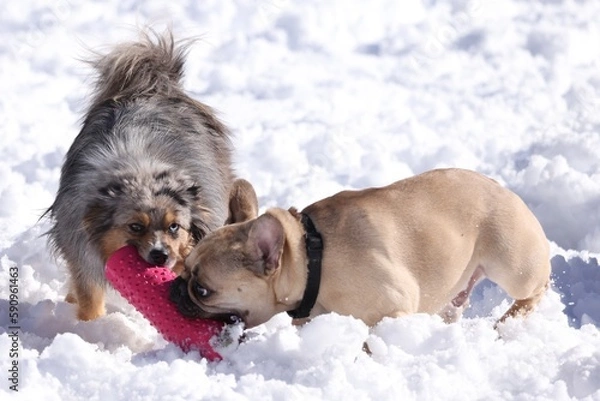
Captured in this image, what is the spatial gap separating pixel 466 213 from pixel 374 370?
1.25 metres

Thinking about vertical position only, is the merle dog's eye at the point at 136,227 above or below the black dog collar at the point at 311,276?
below

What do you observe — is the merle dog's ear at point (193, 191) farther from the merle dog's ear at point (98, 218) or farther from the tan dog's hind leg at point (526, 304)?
the tan dog's hind leg at point (526, 304)

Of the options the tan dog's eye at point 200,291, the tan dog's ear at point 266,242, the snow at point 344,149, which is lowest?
the snow at point 344,149

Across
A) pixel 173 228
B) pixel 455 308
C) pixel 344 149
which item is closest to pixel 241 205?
pixel 173 228

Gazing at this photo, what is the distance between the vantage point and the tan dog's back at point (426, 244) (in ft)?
12.6

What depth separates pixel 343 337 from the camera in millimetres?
3500

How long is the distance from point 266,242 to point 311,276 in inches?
9.9

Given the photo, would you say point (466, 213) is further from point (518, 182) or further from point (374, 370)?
point (518, 182)

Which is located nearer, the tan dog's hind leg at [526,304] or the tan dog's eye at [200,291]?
the tan dog's eye at [200,291]

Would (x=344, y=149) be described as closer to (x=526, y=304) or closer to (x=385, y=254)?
(x=526, y=304)

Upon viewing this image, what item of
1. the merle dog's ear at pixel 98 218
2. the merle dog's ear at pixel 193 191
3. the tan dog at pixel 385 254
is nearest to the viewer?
the tan dog at pixel 385 254

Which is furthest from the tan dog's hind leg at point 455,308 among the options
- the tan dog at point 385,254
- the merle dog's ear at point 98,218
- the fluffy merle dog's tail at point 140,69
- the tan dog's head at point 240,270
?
the fluffy merle dog's tail at point 140,69

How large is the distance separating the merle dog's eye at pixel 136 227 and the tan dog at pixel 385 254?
89 cm

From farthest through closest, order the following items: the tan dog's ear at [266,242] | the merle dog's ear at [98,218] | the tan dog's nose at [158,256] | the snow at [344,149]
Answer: the merle dog's ear at [98,218] → the tan dog's nose at [158,256] → the tan dog's ear at [266,242] → the snow at [344,149]
